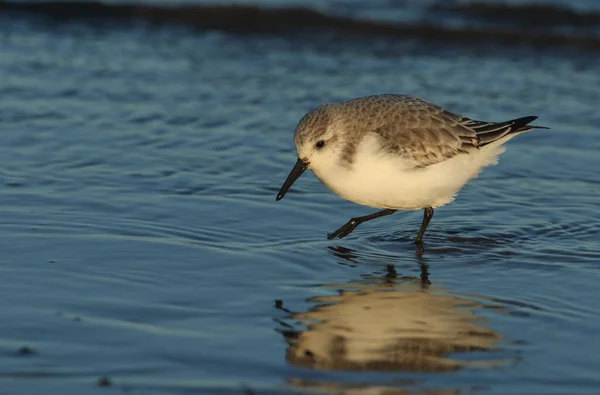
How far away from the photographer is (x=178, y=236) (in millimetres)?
6395

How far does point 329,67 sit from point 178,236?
573 centimetres

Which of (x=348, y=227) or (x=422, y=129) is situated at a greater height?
(x=422, y=129)

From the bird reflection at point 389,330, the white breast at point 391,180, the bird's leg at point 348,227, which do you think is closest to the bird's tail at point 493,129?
the white breast at point 391,180

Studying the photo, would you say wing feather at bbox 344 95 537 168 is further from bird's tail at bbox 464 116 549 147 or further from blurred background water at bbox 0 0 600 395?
blurred background water at bbox 0 0 600 395

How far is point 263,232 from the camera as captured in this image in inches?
260

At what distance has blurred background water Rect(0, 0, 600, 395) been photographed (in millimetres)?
4438

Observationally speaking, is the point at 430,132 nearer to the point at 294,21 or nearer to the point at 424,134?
the point at 424,134

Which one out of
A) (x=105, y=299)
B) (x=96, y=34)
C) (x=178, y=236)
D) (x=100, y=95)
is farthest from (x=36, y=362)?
(x=96, y=34)

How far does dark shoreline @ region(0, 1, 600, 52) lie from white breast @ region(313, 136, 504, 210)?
7.02 m

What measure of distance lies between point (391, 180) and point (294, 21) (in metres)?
7.97

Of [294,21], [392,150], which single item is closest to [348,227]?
[392,150]

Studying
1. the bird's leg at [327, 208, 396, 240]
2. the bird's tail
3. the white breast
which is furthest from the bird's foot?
the bird's tail

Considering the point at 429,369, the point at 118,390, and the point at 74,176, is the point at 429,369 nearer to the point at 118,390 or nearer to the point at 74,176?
the point at 118,390

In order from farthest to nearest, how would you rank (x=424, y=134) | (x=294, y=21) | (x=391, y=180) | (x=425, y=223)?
1. (x=294, y=21)
2. (x=425, y=223)
3. (x=424, y=134)
4. (x=391, y=180)
